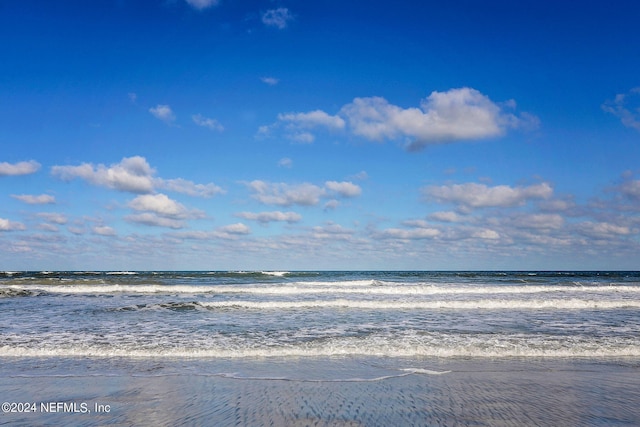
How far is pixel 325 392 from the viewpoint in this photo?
266 inches

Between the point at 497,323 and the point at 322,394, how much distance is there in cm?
989

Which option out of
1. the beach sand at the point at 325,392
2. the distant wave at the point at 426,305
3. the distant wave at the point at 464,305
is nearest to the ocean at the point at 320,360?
the beach sand at the point at 325,392

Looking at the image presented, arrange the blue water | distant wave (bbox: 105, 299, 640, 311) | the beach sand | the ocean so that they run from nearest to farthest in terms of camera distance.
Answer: the beach sand → the ocean → the blue water → distant wave (bbox: 105, 299, 640, 311)

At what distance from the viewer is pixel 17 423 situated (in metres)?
5.52

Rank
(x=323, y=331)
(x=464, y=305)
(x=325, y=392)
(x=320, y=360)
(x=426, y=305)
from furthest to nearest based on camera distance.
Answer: (x=426, y=305) < (x=464, y=305) < (x=323, y=331) < (x=320, y=360) < (x=325, y=392)

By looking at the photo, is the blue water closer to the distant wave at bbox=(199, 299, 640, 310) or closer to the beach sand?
the distant wave at bbox=(199, 299, 640, 310)

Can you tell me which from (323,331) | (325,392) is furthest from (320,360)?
(323,331)

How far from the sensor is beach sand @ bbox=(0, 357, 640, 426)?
5.63 metres

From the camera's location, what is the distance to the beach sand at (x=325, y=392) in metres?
5.63

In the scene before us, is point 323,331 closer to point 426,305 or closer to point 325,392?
point 325,392

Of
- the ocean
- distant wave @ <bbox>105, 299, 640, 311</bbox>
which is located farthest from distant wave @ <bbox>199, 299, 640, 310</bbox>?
the ocean

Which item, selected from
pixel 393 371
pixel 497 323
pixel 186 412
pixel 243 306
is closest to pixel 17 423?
pixel 186 412

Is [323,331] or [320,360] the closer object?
[320,360]

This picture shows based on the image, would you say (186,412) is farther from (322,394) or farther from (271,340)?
(271,340)
